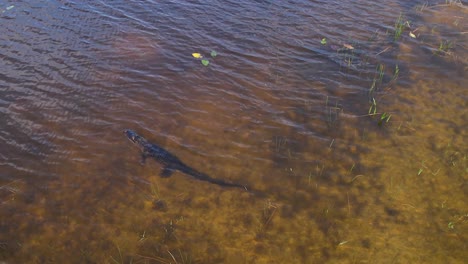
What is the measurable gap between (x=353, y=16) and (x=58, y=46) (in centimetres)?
766

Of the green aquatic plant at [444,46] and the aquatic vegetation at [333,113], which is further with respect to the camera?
the green aquatic plant at [444,46]

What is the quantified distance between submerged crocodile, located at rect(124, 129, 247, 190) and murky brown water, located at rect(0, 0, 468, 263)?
0.12 metres

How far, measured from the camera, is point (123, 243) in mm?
4551

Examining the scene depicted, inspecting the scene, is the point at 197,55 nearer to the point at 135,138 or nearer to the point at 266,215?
the point at 135,138

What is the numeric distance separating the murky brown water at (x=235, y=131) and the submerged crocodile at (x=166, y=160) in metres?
0.12

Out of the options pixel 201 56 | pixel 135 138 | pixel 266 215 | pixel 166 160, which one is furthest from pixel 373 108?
pixel 135 138

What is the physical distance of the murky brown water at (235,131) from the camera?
4.66m

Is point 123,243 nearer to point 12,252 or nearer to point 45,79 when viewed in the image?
point 12,252

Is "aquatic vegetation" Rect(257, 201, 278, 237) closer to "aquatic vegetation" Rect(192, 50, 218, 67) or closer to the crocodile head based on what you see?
the crocodile head

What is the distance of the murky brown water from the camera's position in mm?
4656

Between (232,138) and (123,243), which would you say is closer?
(123,243)

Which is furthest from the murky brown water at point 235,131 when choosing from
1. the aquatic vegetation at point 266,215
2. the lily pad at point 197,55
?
the lily pad at point 197,55

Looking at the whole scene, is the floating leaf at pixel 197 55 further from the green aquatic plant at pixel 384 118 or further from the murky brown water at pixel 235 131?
the green aquatic plant at pixel 384 118

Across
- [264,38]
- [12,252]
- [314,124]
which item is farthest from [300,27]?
[12,252]
